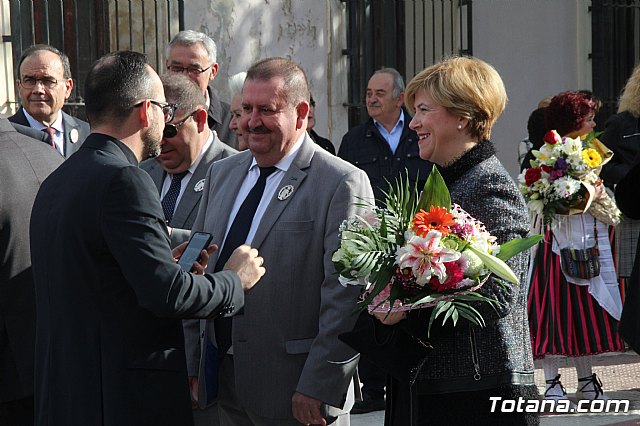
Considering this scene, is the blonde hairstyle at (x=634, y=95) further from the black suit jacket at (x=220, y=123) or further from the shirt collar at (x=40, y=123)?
the shirt collar at (x=40, y=123)

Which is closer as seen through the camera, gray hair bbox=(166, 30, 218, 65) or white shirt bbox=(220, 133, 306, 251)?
white shirt bbox=(220, 133, 306, 251)

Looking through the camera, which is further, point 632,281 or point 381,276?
point 632,281

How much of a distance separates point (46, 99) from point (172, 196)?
2.51m

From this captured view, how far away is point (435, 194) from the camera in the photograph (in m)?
3.72

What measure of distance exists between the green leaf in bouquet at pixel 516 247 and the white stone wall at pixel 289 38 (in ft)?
22.0

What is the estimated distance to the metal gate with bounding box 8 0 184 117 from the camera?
32.7ft

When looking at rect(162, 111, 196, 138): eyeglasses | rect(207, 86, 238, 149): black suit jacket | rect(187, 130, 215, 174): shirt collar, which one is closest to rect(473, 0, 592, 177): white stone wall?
rect(207, 86, 238, 149): black suit jacket

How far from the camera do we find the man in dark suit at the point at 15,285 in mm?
4711

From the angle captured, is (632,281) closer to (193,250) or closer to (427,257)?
(427,257)

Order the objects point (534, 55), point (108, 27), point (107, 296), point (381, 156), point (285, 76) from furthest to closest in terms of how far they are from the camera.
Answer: point (534, 55) → point (108, 27) → point (381, 156) → point (285, 76) → point (107, 296)

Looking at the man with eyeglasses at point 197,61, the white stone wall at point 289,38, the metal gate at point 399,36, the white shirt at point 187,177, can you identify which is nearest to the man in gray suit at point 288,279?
the white shirt at point 187,177

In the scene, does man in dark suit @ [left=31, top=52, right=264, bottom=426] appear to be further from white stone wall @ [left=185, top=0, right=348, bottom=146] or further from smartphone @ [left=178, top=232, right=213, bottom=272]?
white stone wall @ [left=185, top=0, right=348, bottom=146]

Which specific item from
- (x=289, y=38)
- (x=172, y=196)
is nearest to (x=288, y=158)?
(x=172, y=196)

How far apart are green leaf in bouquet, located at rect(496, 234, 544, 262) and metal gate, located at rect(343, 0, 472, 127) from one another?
750 centimetres
